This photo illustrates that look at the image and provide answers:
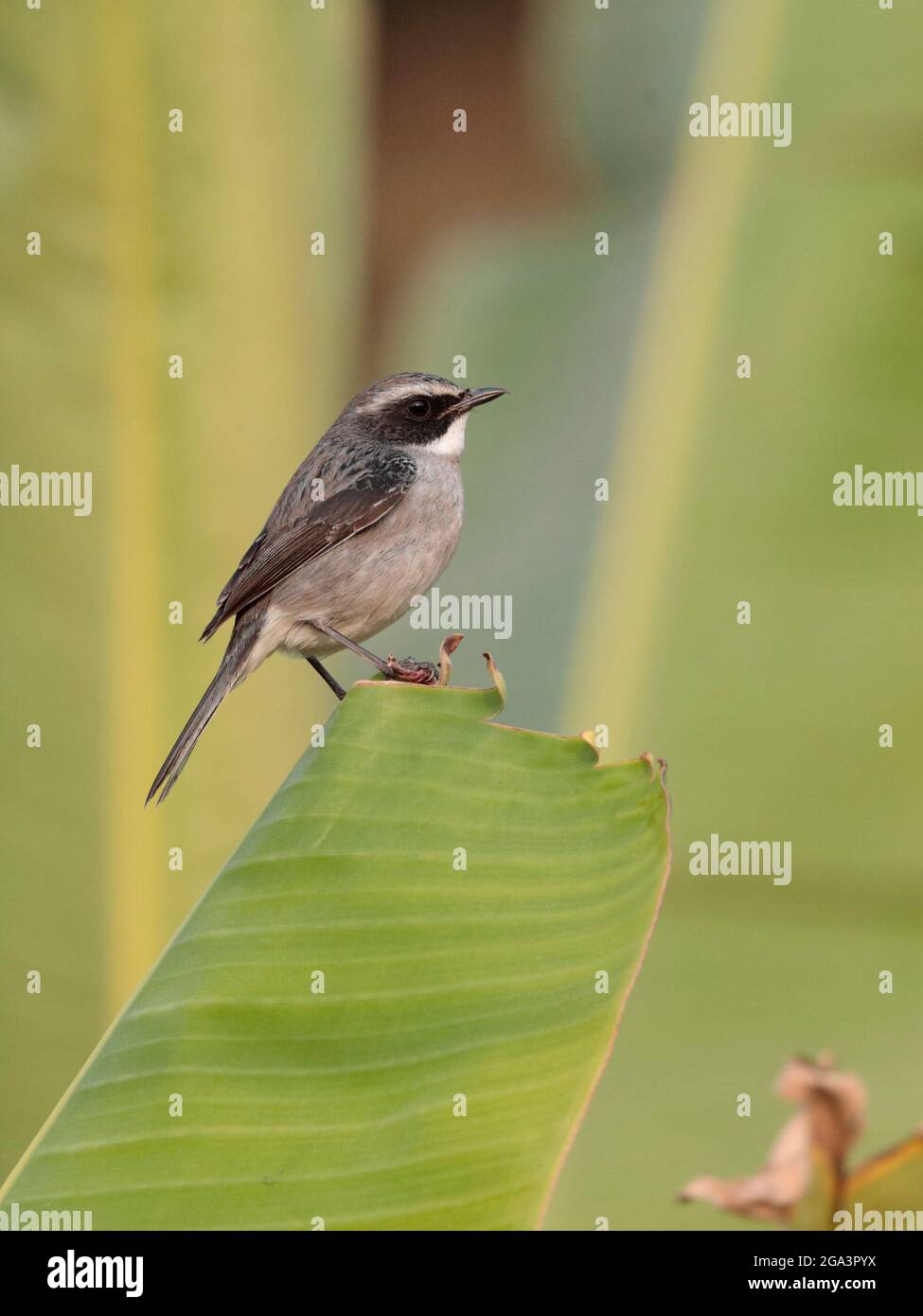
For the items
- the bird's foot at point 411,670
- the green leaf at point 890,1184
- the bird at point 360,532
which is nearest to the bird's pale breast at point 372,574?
the bird at point 360,532

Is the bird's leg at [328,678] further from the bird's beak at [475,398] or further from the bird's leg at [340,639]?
the bird's beak at [475,398]

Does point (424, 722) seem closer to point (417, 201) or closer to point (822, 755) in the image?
point (822, 755)

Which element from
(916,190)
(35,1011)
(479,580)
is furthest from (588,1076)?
(916,190)

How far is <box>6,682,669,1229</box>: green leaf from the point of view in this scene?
1.77 m

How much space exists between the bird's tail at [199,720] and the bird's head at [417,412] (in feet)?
2.21

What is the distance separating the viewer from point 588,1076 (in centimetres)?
175

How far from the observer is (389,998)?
72.7 inches

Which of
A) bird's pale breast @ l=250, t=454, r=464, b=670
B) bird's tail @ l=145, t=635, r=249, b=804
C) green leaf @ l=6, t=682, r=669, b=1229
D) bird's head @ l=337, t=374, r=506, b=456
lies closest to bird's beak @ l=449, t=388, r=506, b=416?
bird's head @ l=337, t=374, r=506, b=456

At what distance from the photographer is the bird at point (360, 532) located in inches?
111

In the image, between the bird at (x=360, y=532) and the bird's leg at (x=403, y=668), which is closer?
the bird's leg at (x=403, y=668)

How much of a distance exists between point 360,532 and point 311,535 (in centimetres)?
13

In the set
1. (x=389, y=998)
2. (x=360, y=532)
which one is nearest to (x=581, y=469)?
(x=360, y=532)

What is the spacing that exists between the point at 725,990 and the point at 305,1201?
1.24 meters

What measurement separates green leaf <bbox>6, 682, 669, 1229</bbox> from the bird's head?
4.44 feet
